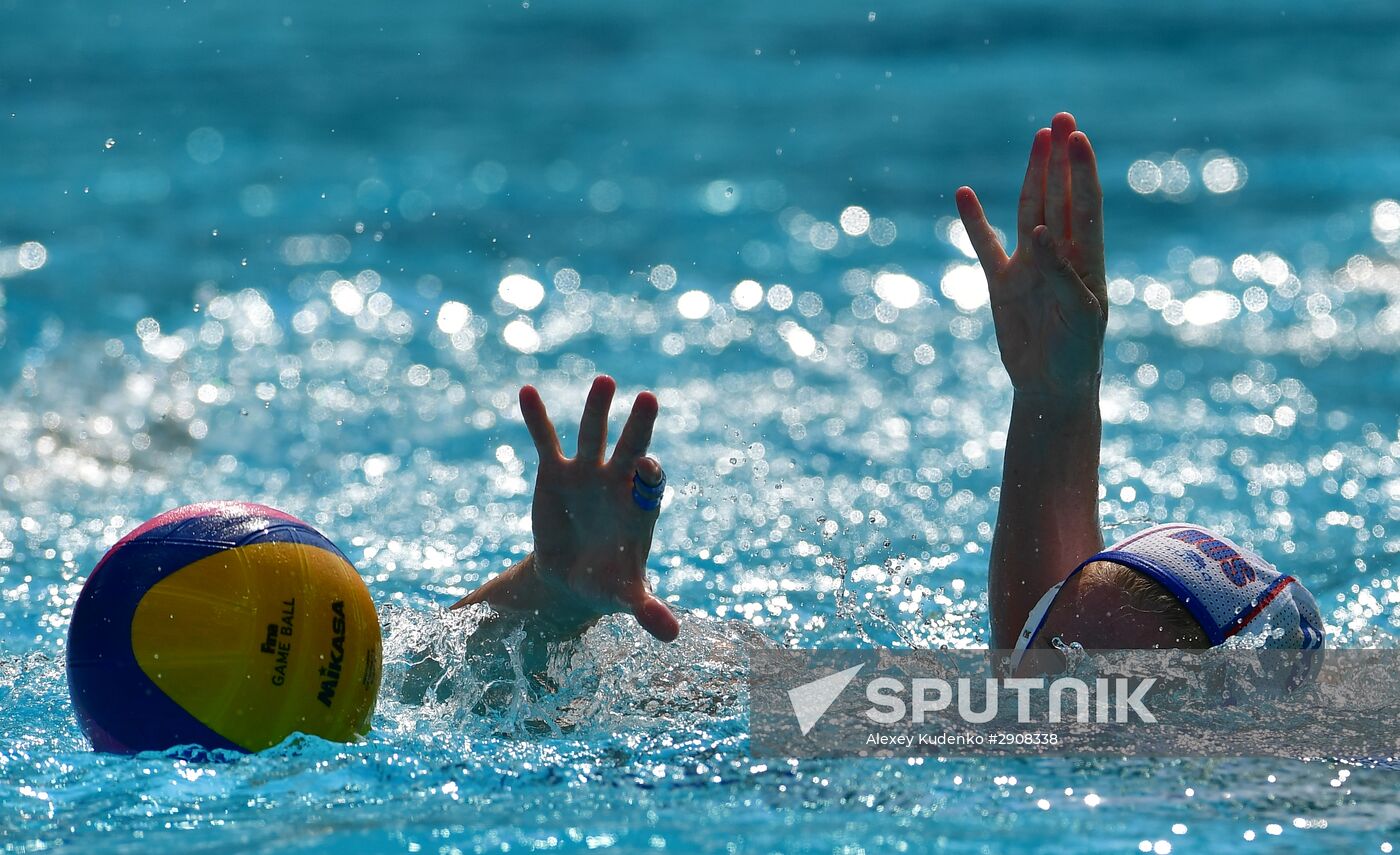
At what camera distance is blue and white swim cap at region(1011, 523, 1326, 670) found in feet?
8.25

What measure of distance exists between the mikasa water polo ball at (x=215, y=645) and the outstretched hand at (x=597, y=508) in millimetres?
343

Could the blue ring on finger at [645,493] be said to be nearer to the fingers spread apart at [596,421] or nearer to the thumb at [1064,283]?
the fingers spread apart at [596,421]

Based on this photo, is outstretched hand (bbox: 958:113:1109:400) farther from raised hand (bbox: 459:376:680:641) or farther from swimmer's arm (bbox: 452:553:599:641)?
swimmer's arm (bbox: 452:553:599:641)

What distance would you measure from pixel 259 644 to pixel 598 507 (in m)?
A: 0.56

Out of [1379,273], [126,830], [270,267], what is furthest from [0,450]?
[1379,273]

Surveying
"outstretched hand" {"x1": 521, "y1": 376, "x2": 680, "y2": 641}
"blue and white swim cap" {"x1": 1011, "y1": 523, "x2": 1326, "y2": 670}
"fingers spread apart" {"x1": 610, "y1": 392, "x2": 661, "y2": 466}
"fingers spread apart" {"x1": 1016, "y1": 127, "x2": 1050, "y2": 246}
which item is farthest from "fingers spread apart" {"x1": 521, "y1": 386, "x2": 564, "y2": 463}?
"fingers spread apart" {"x1": 1016, "y1": 127, "x2": 1050, "y2": 246}

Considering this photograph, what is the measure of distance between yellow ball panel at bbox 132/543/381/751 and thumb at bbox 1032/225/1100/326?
134cm


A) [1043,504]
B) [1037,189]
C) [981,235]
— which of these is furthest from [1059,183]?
[1043,504]

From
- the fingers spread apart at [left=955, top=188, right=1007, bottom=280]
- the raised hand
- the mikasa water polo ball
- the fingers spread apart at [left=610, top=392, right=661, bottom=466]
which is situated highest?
the fingers spread apart at [left=955, top=188, right=1007, bottom=280]

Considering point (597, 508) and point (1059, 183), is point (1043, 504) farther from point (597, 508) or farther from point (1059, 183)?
point (597, 508)

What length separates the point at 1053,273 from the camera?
2.79 meters

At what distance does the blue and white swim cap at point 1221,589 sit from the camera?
2.51 metres

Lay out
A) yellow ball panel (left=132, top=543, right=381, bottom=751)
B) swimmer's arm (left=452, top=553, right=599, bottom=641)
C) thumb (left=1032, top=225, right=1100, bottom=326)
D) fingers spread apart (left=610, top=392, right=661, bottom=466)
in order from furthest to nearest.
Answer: thumb (left=1032, top=225, right=1100, bottom=326) < swimmer's arm (left=452, top=553, right=599, bottom=641) < fingers spread apart (left=610, top=392, right=661, bottom=466) < yellow ball panel (left=132, top=543, right=381, bottom=751)

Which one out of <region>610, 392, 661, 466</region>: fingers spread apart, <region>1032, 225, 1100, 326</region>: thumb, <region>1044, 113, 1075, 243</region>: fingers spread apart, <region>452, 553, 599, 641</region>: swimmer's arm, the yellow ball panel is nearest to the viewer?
the yellow ball panel
